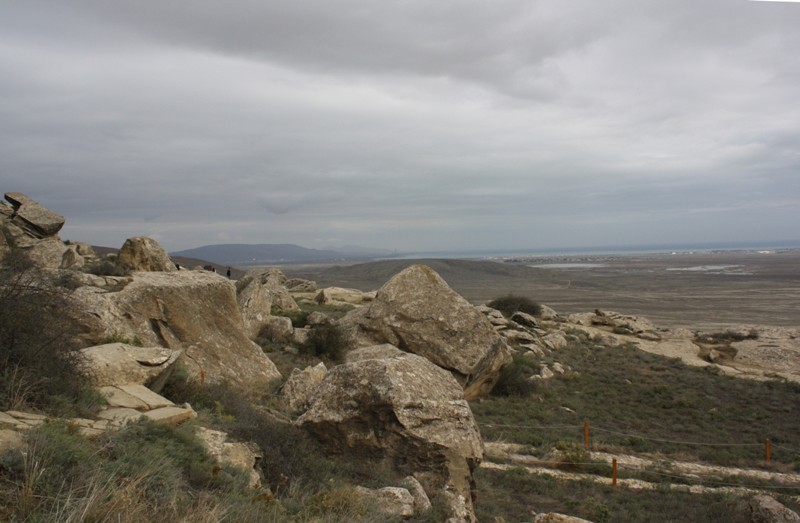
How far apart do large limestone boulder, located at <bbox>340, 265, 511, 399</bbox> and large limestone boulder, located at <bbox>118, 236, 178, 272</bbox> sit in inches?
319

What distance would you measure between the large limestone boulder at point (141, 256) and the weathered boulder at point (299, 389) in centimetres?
1137

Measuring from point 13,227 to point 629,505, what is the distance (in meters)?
25.8

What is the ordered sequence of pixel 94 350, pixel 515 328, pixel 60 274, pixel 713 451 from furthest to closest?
pixel 515 328, pixel 713 451, pixel 60 274, pixel 94 350

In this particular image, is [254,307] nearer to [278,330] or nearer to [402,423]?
[278,330]

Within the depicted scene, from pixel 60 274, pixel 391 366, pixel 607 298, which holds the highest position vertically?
pixel 60 274

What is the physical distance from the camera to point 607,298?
70562mm

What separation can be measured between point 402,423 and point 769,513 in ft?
22.0

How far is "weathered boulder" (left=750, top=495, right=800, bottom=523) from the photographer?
29.1 feet

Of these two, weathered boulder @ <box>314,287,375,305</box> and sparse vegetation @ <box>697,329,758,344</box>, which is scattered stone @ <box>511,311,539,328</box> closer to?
weathered boulder @ <box>314,287,375,305</box>

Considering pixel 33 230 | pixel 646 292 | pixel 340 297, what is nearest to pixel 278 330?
pixel 340 297

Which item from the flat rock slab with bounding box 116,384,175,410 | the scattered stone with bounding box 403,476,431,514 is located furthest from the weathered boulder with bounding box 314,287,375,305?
the scattered stone with bounding box 403,476,431,514

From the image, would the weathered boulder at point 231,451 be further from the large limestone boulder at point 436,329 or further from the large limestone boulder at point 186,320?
the large limestone boulder at point 436,329

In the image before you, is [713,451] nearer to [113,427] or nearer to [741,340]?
[113,427]

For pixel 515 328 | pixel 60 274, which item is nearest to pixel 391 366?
pixel 60 274
